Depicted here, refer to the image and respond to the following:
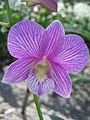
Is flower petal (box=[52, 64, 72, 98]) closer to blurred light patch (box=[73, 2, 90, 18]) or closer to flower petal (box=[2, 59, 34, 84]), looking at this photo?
flower petal (box=[2, 59, 34, 84])

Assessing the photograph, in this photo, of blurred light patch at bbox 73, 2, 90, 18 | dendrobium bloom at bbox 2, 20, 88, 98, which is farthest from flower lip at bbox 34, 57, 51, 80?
blurred light patch at bbox 73, 2, 90, 18

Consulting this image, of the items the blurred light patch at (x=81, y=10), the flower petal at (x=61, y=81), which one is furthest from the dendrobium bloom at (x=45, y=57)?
the blurred light patch at (x=81, y=10)

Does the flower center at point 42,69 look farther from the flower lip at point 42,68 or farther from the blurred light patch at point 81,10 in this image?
the blurred light patch at point 81,10

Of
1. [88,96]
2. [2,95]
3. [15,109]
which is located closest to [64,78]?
[15,109]

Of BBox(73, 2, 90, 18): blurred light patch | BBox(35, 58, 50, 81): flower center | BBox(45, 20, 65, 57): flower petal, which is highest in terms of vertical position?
BBox(45, 20, 65, 57): flower petal

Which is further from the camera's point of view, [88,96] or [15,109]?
[88,96]

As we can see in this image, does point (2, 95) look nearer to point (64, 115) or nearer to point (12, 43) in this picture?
point (64, 115)

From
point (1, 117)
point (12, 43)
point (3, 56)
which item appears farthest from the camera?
point (3, 56)
